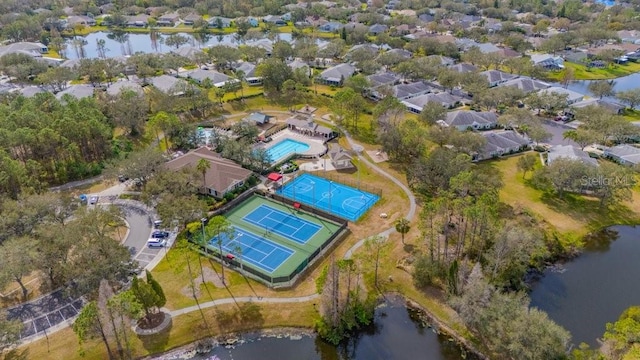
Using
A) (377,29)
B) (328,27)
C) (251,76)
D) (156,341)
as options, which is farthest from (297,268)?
(328,27)

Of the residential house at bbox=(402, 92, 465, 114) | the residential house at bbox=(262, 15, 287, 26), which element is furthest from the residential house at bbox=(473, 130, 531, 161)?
the residential house at bbox=(262, 15, 287, 26)

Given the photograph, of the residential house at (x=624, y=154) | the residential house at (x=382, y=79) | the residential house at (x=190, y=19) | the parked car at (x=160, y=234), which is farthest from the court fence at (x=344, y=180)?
the residential house at (x=190, y=19)

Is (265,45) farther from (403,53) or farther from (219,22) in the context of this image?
(219,22)

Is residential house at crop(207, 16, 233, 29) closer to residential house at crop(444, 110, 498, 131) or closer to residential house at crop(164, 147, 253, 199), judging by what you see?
residential house at crop(444, 110, 498, 131)

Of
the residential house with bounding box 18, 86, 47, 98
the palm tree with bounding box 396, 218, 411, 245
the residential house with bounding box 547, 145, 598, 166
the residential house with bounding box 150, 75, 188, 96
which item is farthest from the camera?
the residential house with bounding box 18, 86, 47, 98

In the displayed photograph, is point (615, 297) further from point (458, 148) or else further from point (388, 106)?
point (388, 106)

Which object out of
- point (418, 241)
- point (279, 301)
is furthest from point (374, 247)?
point (279, 301)
